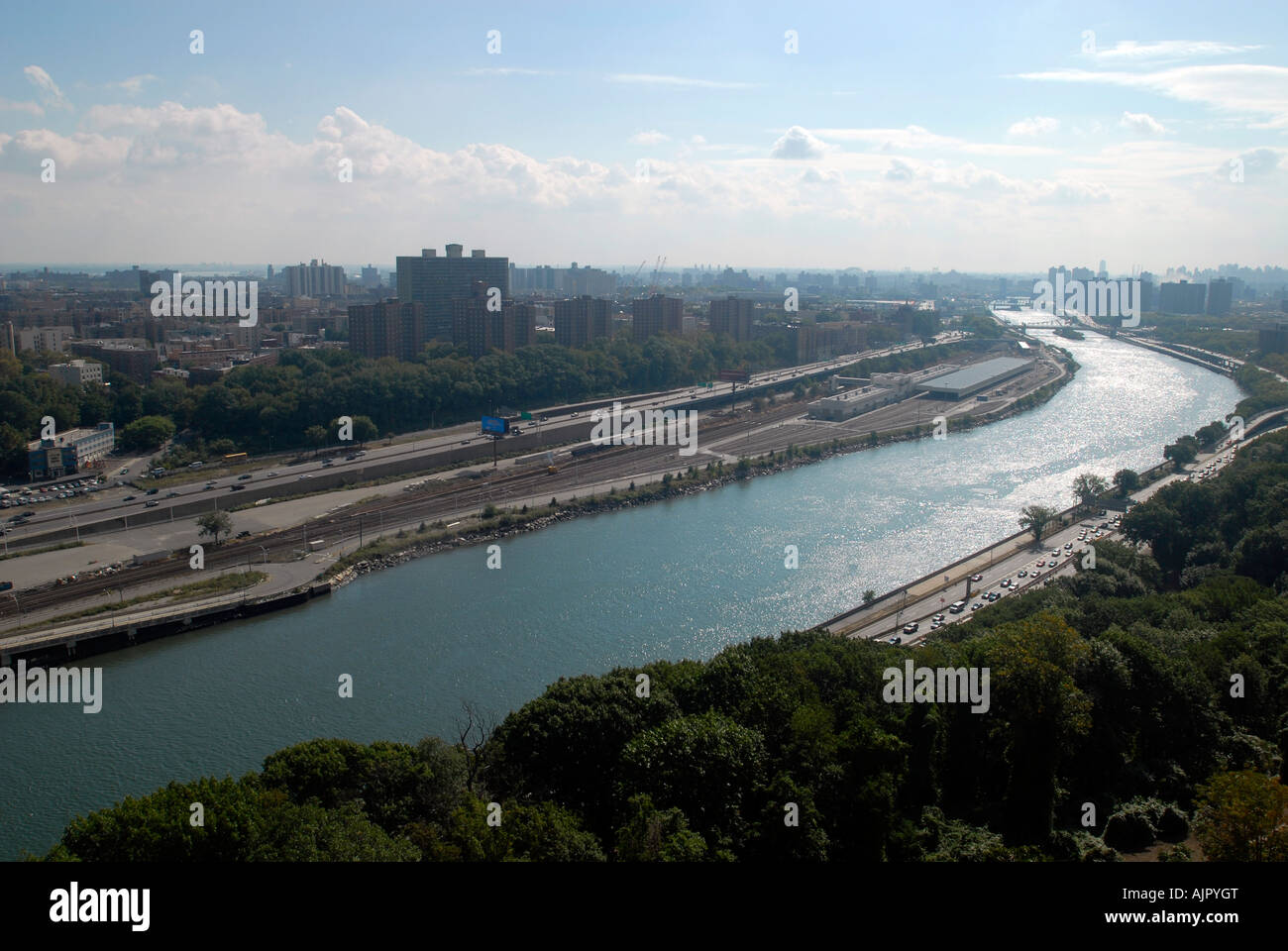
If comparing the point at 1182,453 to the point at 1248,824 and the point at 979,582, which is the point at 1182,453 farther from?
the point at 1248,824

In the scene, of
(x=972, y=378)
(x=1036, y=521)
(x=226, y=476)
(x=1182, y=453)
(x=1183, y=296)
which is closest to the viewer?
(x=1036, y=521)

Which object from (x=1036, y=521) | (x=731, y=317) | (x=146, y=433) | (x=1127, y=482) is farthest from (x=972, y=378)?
(x=146, y=433)

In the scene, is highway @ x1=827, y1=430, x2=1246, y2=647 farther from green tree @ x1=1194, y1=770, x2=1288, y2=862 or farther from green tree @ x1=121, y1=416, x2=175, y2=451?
green tree @ x1=121, y1=416, x2=175, y2=451

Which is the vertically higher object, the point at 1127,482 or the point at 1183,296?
the point at 1183,296

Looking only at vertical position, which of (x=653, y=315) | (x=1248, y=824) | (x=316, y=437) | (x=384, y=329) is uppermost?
(x=653, y=315)
